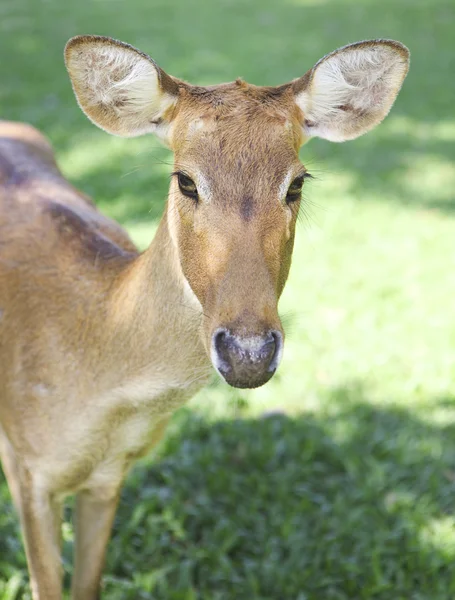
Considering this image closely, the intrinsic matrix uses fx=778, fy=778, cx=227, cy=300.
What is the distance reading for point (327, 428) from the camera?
4.23 metres

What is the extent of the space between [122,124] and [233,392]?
2.16 m

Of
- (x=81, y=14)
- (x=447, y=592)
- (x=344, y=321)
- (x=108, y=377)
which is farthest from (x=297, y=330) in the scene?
(x=81, y=14)

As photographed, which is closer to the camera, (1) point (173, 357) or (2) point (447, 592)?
(1) point (173, 357)

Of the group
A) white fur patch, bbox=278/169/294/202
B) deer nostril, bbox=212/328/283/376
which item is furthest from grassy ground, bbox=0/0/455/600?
deer nostril, bbox=212/328/283/376

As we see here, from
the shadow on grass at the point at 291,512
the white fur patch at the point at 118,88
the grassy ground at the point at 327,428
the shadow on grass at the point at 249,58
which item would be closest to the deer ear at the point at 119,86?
the white fur patch at the point at 118,88

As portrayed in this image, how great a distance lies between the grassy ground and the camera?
339 centimetres

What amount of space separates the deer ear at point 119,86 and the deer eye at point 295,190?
498 millimetres

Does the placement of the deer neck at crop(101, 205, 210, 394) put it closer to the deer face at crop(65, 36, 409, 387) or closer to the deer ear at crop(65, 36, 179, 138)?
the deer face at crop(65, 36, 409, 387)

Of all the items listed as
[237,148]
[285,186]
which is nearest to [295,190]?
[285,186]

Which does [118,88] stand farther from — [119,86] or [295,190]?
[295,190]

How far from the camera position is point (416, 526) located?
3.60m

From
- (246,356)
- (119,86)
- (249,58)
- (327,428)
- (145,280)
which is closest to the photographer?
(246,356)

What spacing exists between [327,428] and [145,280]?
1997 millimetres

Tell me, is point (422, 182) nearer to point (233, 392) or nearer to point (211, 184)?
point (233, 392)
